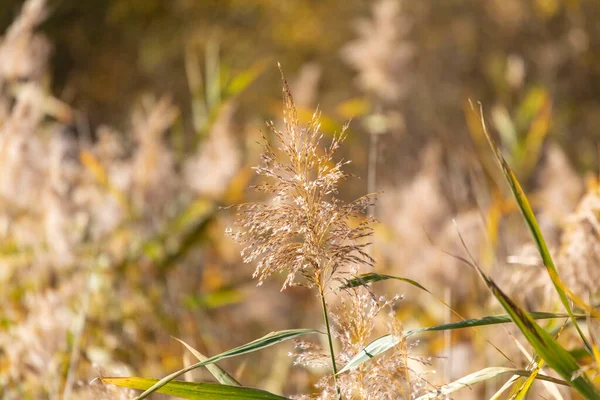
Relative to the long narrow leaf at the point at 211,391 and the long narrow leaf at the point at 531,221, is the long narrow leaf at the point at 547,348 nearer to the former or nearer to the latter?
the long narrow leaf at the point at 531,221

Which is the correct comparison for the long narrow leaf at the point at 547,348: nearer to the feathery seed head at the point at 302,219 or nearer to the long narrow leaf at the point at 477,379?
the long narrow leaf at the point at 477,379

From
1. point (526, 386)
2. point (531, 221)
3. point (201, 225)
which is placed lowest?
point (201, 225)

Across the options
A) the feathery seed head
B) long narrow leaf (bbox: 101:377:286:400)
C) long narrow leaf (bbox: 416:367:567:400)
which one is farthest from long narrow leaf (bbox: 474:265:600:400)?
long narrow leaf (bbox: 101:377:286:400)

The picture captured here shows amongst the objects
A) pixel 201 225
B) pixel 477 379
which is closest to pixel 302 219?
pixel 477 379

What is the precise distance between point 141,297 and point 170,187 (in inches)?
21.7

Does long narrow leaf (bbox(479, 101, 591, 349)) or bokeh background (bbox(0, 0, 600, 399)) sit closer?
long narrow leaf (bbox(479, 101, 591, 349))

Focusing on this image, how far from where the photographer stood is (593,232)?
1231 millimetres

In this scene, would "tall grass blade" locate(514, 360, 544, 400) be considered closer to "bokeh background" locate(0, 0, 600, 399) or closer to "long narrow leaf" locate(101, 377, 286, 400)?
"bokeh background" locate(0, 0, 600, 399)

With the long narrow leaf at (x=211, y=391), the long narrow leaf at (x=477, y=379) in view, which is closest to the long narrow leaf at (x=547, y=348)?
the long narrow leaf at (x=477, y=379)

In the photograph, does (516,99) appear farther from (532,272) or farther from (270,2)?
(532,272)

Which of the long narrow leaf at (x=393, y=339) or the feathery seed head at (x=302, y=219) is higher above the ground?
the feathery seed head at (x=302, y=219)

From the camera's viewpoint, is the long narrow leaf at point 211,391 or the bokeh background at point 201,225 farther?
the bokeh background at point 201,225

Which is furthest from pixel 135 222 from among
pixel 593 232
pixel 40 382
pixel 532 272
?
pixel 593 232

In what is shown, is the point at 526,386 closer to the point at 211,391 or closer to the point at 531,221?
the point at 531,221
